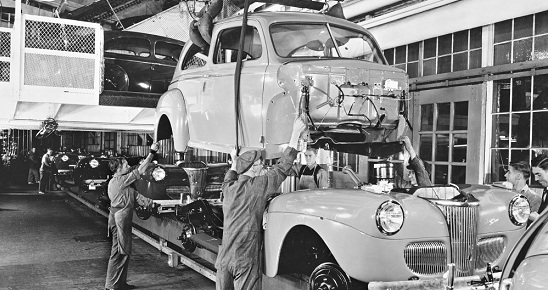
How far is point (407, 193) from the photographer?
13.3 feet

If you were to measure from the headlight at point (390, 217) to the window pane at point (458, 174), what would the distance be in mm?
3618

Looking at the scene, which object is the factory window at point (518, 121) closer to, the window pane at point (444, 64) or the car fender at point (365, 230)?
the window pane at point (444, 64)

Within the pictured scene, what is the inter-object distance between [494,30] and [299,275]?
13.2 feet

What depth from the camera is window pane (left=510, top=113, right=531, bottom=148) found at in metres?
5.94

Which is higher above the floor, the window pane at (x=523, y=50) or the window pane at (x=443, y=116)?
the window pane at (x=523, y=50)

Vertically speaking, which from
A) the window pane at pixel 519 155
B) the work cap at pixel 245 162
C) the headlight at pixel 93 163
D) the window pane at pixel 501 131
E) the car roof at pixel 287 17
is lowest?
the headlight at pixel 93 163

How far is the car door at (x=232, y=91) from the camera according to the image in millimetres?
4977

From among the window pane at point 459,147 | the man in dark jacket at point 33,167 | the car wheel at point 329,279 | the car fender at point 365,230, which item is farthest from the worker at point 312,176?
the man in dark jacket at point 33,167

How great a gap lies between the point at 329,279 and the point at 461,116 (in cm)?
399

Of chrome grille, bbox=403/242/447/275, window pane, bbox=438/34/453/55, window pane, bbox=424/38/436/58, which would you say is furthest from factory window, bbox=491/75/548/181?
chrome grille, bbox=403/242/447/275

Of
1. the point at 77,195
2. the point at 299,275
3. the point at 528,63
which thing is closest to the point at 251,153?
the point at 299,275

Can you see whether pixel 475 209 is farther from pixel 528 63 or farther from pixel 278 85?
pixel 528 63

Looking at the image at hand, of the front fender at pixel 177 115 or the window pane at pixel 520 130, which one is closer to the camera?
the window pane at pixel 520 130

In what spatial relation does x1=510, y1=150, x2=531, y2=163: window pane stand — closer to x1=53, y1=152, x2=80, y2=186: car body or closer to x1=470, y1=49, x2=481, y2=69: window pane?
x1=470, y1=49, x2=481, y2=69: window pane
